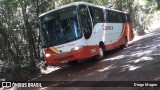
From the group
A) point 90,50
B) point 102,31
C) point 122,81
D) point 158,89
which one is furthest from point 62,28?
point 158,89

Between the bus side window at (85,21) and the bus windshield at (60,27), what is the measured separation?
1.61 ft

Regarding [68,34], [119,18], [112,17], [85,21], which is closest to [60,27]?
[68,34]

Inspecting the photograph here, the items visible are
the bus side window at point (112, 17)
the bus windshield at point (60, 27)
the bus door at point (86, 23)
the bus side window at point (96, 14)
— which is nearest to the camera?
the bus windshield at point (60, 27)

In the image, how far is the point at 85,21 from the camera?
1500 centimetres

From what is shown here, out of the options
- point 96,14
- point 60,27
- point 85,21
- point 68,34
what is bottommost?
point 68,34

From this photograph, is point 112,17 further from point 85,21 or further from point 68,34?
point 68,34

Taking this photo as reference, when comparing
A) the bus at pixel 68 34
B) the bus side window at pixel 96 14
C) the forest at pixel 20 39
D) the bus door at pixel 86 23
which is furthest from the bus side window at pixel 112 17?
the bus door at pixel 86 23

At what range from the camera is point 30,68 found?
54.3 ft

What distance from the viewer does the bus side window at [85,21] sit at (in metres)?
Answer: 14.6

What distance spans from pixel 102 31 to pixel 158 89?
409 inches

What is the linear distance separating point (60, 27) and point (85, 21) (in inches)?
58.3

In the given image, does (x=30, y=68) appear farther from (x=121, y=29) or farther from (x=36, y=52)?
(x=121, y=29)

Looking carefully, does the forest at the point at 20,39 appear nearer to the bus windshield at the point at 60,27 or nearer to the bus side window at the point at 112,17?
the bus windshield at the point at 60,27

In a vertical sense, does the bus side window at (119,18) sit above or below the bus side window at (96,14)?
below
